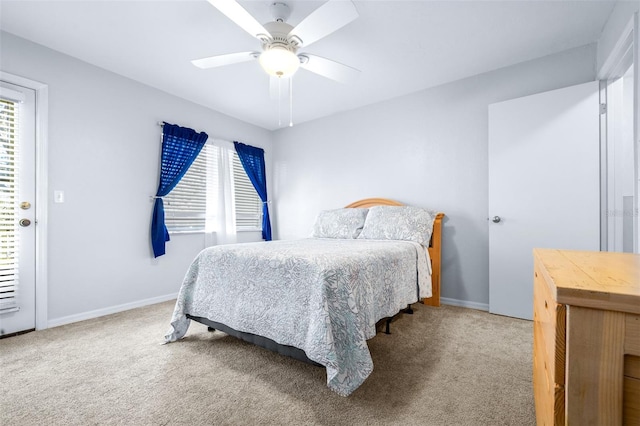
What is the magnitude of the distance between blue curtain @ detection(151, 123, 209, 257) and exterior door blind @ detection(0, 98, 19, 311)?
1.07m

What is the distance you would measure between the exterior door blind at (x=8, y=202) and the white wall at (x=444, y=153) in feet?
10.3

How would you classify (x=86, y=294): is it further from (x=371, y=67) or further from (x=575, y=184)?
(x=575, y=184)

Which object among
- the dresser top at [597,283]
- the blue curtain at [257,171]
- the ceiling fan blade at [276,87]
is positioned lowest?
the dresser top at [597,283]

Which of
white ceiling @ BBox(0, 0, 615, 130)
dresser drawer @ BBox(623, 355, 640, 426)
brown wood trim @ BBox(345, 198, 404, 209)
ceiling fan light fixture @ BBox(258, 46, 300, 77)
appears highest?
white ceiling @ BBox(0, 0, 615, 130)

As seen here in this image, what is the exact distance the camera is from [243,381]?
1634 millimetres

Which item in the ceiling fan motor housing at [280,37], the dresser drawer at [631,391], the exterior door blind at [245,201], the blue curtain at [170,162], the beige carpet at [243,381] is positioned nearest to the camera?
the dresser drawer at [631,391]

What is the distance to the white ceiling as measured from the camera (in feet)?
6.63

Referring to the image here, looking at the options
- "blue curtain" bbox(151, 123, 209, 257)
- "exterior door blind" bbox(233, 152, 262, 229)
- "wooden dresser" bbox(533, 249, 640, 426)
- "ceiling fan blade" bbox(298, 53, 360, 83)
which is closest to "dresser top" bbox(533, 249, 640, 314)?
"wooden dresser" bbox(533, 249, 640, 426)

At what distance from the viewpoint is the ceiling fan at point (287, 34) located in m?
1.61

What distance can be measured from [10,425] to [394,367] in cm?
194

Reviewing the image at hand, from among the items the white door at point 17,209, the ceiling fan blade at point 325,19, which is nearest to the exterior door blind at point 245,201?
the white door at point 17,209

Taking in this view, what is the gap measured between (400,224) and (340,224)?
2.39 feet

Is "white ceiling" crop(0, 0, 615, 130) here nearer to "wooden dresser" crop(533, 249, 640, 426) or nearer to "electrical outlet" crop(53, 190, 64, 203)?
"electrical outlet" crop(53, 190, 64, 203)

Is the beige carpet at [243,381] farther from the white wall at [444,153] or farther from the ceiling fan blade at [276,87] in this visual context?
the ceiling fan blade at [276,87]
